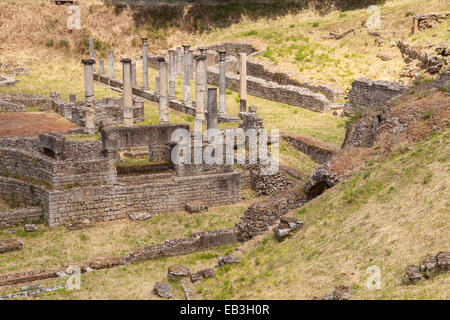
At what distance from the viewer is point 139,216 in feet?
69.7

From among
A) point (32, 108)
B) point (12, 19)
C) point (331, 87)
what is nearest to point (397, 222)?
point (331, 87)

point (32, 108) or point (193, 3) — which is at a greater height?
point (193, 3)

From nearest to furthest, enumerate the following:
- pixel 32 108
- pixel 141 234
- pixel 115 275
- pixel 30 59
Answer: pixel 115 275, pixel 141 234, pixel 32 108, pixel 30 59

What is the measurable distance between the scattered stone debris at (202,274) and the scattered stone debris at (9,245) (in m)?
5.70

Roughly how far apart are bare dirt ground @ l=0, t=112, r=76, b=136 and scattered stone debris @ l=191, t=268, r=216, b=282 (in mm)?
14462

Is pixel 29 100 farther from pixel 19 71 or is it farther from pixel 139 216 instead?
pixel 139 216

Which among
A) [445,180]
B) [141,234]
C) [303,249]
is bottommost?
[141,234]

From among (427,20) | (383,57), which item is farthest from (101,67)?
(427,20)

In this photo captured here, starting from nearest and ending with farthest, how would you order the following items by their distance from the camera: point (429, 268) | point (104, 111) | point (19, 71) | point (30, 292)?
point (429, 268) < point (30, 292) < point (104, 111) < point (19, 71)

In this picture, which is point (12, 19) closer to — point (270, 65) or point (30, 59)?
point (30, 59)

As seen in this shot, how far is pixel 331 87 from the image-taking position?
116ft

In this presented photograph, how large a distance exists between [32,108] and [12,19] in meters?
16.9

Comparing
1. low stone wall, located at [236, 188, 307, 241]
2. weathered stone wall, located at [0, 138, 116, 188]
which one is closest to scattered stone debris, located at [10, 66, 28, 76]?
weathered stone wall, located at [0, 138, 116, 188]

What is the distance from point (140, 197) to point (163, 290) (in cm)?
652
